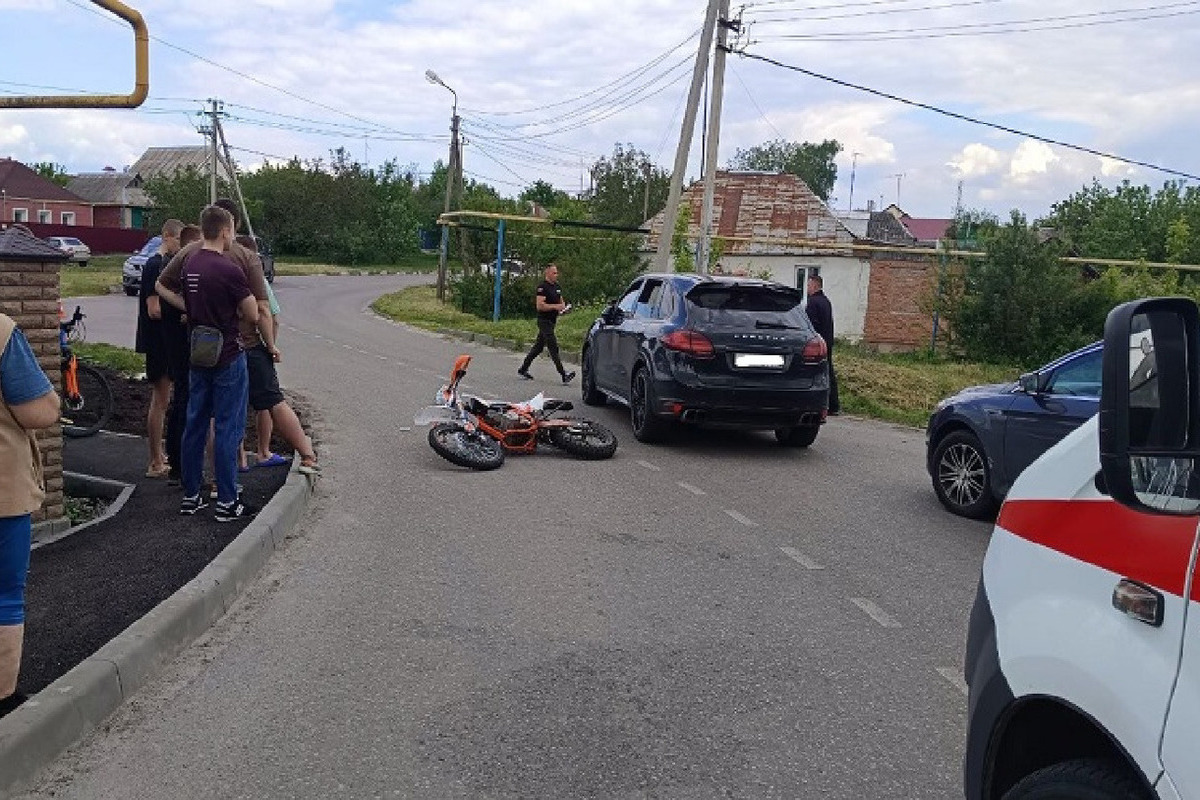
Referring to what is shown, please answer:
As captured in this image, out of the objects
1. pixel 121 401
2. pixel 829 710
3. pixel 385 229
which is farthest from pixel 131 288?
pixel 385 229

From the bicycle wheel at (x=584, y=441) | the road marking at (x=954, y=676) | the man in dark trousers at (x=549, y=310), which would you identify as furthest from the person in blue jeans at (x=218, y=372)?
the man in dark trousers at (x=549, y=310)

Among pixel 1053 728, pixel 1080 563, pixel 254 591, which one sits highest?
pixel 1080 563

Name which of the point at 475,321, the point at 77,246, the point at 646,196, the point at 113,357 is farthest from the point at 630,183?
the point at 113,357

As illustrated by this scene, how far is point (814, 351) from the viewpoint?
10.6 meters

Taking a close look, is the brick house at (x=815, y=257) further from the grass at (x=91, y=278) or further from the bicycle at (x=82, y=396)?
the grass at (x=91, y=278)

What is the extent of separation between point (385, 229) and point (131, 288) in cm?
4118

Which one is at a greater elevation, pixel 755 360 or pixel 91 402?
pixel 755 360

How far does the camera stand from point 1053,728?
255 centimetres

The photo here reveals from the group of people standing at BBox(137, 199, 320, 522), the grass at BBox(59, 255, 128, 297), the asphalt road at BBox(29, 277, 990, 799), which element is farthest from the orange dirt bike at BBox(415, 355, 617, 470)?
the grass at BBox(59, 255, 128, 297)

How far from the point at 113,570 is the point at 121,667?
5.12 ft

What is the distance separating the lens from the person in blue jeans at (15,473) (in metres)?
3.85

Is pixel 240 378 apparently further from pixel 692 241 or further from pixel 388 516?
pixel 692 241

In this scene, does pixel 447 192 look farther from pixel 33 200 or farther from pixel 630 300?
pixel 33 200

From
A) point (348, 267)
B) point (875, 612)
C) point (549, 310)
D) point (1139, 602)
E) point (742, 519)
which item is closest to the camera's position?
point (1139, 602)
